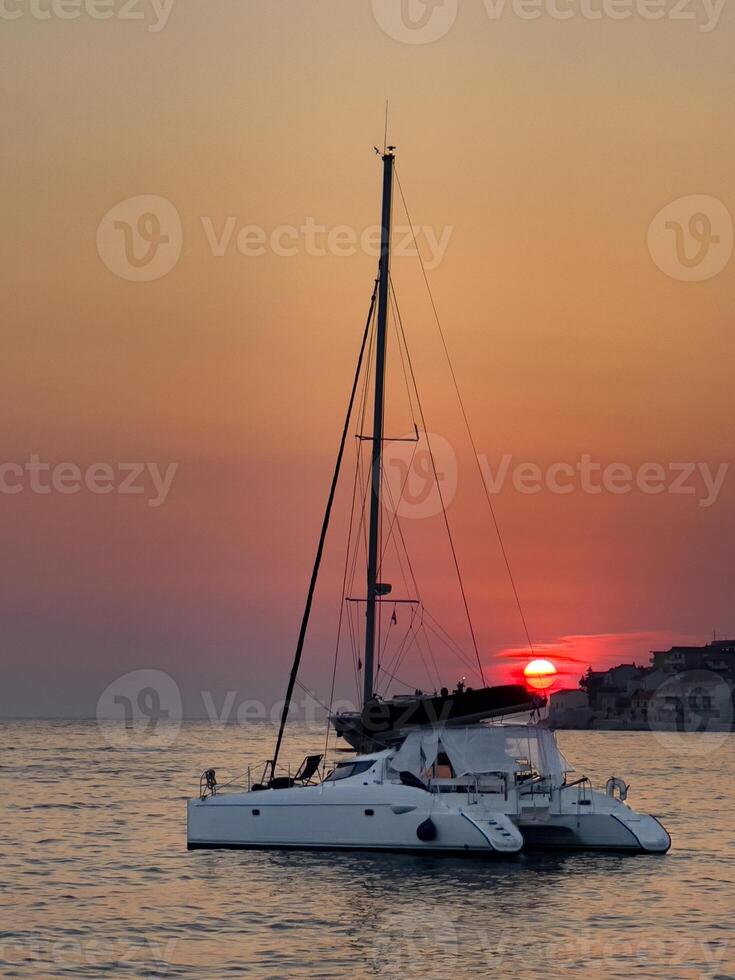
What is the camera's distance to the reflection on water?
85.2ft

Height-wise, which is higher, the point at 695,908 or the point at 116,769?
the point at 116,769

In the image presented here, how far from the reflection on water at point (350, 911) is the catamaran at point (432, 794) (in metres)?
0.69

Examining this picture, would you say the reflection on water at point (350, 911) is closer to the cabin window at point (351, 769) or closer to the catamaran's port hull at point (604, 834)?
the catamaran's port hull at point (604, 834)

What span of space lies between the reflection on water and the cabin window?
182 centimetres

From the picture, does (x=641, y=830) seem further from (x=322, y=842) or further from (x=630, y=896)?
(x=322, y=842)

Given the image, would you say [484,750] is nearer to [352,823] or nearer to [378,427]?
[352,823]

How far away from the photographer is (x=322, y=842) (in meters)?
35.2

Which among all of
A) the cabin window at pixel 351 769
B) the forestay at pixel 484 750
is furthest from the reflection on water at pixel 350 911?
the forestay at pixel 484 750

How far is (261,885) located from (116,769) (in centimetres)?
6196

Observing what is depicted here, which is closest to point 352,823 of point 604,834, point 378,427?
point 604,834

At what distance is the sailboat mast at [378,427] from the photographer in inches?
1490

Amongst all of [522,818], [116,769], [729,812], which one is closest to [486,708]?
[522,818]

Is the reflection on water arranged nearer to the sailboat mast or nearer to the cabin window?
the cabin window

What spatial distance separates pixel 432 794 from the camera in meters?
35.5
